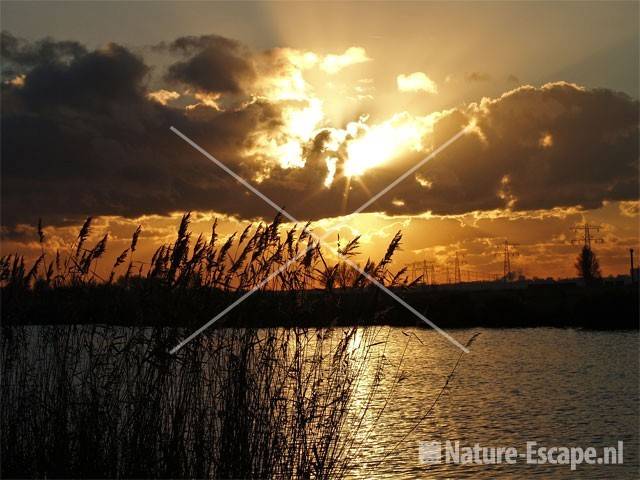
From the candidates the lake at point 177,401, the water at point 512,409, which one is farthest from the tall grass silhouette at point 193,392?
the water at point 512,409

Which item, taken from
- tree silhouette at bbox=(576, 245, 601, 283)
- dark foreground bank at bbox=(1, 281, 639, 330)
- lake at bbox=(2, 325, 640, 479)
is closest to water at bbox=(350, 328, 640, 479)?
dark foreground bank at bbox=(1, 281, 639, 330)

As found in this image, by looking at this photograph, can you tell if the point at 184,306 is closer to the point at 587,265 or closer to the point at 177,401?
the point at 177,401

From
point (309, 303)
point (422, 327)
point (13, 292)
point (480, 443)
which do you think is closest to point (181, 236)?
point (309, 303)

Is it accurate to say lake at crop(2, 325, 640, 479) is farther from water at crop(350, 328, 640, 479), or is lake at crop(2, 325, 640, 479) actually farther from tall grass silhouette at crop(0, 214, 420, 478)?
water at crop(350, 328, 640, 479)

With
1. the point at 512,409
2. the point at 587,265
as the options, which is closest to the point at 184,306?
the point at 512,409

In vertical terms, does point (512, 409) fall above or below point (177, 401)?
below

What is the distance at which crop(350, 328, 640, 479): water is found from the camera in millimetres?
15688

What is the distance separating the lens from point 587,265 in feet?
523

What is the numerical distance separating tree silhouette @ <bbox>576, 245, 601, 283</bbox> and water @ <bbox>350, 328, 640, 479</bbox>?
119162mm

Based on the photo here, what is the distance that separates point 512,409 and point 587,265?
481ft

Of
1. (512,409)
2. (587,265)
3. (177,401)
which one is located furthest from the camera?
(587,265)

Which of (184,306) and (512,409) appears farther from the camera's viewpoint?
(512,409)

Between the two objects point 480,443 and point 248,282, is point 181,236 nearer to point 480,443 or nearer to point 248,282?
point 248,282

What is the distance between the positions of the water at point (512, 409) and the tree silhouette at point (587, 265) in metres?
119
